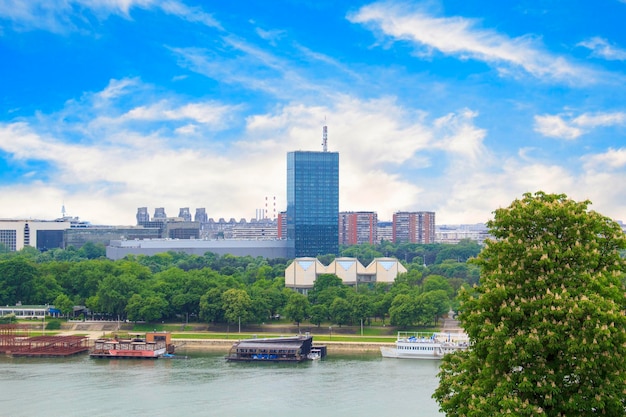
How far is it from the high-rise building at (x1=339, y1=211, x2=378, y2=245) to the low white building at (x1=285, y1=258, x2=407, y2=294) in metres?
53.4

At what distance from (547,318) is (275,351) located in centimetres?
2425

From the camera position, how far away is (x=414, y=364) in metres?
30.1

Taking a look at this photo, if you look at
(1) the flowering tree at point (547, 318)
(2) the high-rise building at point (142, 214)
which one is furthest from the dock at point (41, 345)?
(2) the high-rise building at point (142, 214)

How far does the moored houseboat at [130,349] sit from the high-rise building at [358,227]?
72658 millimetres

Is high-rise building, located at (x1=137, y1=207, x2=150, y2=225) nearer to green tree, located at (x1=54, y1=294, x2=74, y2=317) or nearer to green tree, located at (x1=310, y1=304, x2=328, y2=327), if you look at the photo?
green tree, located at (x1=54, y1=294, x2=74, y2=317)

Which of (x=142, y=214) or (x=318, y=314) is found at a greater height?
(x=142, y=214)

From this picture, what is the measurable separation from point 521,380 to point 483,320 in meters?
0.70

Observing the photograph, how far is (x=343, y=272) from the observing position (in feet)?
169

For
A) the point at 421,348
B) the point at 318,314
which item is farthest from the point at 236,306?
the point at 421,348

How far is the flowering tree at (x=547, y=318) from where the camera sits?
8125 mm

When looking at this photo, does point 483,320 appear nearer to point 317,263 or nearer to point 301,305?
point 301,305

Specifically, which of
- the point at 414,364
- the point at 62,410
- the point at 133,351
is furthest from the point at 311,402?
the point at 133,351

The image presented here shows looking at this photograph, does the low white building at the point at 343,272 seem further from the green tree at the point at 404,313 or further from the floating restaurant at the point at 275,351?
the floating restaurant at the point at 275,351

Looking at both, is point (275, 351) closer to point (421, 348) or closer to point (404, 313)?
point (421, 348)
